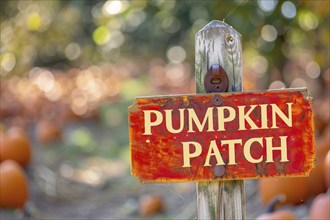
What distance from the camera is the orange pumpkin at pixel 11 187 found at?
18.9ft

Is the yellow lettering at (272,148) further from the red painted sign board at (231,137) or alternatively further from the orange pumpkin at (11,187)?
the orange pumpkin at (11,187)

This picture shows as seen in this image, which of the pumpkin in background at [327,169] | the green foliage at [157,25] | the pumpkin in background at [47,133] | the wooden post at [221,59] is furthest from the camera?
the pumpkin in background at [47,133]

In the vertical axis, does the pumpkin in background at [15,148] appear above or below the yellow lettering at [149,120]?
below

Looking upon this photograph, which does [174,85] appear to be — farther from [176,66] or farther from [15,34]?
[15,34]

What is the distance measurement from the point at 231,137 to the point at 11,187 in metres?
3.61

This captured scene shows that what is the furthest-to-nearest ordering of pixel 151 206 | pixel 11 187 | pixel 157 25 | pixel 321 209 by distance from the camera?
pixel 157 25 < pixel 151 206 < pixel 11 187 < pixel 321 209

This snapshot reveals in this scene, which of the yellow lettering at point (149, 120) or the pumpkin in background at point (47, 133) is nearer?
the yellow lettering at point (149, 120)

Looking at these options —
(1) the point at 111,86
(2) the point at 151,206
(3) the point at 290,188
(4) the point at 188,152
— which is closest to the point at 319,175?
(3) the point at 290,188

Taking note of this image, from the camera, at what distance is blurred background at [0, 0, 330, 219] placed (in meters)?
5.75

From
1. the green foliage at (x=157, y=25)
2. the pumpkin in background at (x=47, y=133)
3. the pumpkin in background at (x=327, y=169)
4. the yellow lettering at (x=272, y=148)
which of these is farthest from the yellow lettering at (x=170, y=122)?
the pumpkin in background at (x=47, y=133)

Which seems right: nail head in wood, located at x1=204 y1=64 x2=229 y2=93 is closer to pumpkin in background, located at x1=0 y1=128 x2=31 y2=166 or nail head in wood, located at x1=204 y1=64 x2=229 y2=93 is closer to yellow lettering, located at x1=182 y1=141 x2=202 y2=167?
yellow lettering, located at x1=182 y1=141 x2=202 y2=167

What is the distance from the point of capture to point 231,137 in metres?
2.46

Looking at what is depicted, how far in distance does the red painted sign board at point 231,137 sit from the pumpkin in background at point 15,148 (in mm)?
4269

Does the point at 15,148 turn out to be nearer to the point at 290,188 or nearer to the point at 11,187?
the point at 11,187
